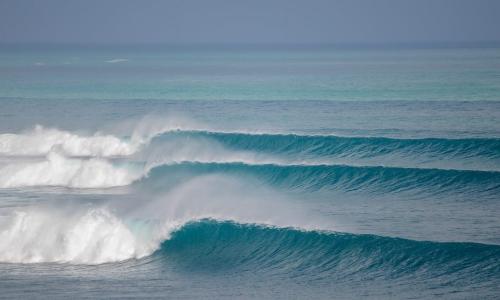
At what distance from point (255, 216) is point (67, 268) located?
556 centimetres

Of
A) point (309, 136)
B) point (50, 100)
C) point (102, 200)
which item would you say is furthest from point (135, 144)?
point (50, 100)

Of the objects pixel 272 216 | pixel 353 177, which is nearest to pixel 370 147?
pixel 353 177

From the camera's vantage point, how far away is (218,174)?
32094mm

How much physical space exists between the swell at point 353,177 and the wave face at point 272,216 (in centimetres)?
6

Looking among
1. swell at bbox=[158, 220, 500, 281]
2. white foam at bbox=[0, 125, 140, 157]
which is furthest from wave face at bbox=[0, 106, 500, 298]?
white foam at bbox=[0, 125, 140, 157]

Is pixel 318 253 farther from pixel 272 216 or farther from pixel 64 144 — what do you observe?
pixel 64 144

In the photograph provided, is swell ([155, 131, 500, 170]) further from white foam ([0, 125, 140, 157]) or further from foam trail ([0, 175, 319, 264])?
foam trail ([0, 175, 319, 264])

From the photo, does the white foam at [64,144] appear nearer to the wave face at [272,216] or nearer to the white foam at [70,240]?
the wave face at [272,216]

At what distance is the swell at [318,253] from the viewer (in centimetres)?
1889

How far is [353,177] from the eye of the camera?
1177 inches

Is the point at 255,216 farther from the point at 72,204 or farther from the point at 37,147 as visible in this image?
the point at 37,147

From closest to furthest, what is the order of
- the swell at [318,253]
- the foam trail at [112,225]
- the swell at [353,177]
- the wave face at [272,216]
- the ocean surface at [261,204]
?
the swell at [318,253], the ocean surface at [261,204], the wave face at [272,216], the foam trail at [112,225], the swell at [353,177]

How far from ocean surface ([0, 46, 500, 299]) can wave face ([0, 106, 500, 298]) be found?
0.05 metres

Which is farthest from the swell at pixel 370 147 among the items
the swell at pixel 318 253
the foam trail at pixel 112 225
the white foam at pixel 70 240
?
the white foam at pixel 70 240
